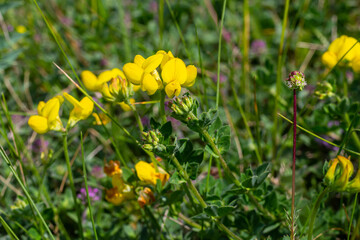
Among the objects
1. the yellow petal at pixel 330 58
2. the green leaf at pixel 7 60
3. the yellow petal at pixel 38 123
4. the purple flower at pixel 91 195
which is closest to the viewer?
the yellow petal at pixel 38 123

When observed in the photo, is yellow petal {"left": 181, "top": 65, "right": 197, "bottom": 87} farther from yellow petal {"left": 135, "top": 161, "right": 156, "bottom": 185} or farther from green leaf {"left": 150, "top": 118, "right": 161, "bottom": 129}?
yellow petal {"left": 135, "top": 161, "right": 156, "bottom": 185}

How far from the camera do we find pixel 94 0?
3.46 metres

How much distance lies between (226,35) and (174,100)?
2074mm

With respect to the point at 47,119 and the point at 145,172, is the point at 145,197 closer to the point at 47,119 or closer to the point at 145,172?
the point at 145,172

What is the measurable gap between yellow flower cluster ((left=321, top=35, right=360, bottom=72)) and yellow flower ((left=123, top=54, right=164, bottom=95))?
912 millimetres

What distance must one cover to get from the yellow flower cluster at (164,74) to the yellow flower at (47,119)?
0.42 m

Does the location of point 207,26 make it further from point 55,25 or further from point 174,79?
point 174,79

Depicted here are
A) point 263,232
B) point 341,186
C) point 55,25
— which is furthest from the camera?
point 55,25

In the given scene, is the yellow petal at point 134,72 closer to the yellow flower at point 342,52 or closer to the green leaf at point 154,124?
the green leaf at point 154,124

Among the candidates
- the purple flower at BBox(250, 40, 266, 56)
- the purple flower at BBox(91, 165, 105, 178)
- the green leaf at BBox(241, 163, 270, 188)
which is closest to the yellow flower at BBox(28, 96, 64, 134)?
the purple flower at BBox(91, 165, 105, 178)

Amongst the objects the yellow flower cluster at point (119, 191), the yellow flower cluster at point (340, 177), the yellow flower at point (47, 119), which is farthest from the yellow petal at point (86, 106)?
the yellow flower cluster at point (340, 177)

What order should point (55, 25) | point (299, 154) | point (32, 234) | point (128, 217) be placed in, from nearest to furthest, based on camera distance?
1. point (32, 234)
2. point (128, 217)
3. point (299, 154)
4. point (55, 25)

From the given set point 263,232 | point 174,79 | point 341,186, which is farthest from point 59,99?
point 341,186

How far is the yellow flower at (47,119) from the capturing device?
5.23 ft
